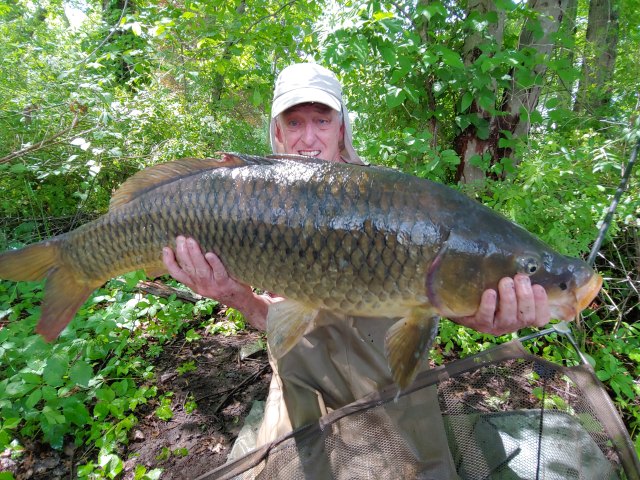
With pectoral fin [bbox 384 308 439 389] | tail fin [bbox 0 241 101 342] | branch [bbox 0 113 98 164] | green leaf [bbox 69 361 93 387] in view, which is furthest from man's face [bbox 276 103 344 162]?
branch [bbox 0 113 98 164]

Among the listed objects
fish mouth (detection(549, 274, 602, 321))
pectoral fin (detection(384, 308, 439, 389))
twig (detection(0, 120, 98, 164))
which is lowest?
pectoral fin (detection(384, 308, 439, 389))

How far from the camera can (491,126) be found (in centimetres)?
296

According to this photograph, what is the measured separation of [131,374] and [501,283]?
2.08 m

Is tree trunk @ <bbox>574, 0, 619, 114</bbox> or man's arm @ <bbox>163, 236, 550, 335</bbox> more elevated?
Result: tree trunk @ <bbox>574, 0, 619, 114</bbox>

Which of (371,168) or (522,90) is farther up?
(522,90)

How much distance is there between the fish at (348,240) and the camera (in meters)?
1.04

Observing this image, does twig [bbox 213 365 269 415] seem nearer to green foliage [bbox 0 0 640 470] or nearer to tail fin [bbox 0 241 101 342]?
green foliage [bbox 0 0 640 470]

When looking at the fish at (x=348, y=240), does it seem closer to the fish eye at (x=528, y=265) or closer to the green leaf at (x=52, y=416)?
the fish eye at (x=528, y=265)

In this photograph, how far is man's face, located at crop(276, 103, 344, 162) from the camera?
168 cm

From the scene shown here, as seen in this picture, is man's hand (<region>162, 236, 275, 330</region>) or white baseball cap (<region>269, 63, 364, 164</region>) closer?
man's hand (<region>162, 236, 275, 330</region>)

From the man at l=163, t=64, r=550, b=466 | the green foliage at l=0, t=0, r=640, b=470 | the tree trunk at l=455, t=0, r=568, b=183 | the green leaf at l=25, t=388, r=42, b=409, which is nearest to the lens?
the man at l=163, t=64, r=550, b=466

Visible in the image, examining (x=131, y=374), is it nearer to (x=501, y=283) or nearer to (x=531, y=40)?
(x=501, y=283)

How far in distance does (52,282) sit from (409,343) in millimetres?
1315

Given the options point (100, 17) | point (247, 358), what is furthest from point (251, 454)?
point (100, 17)
